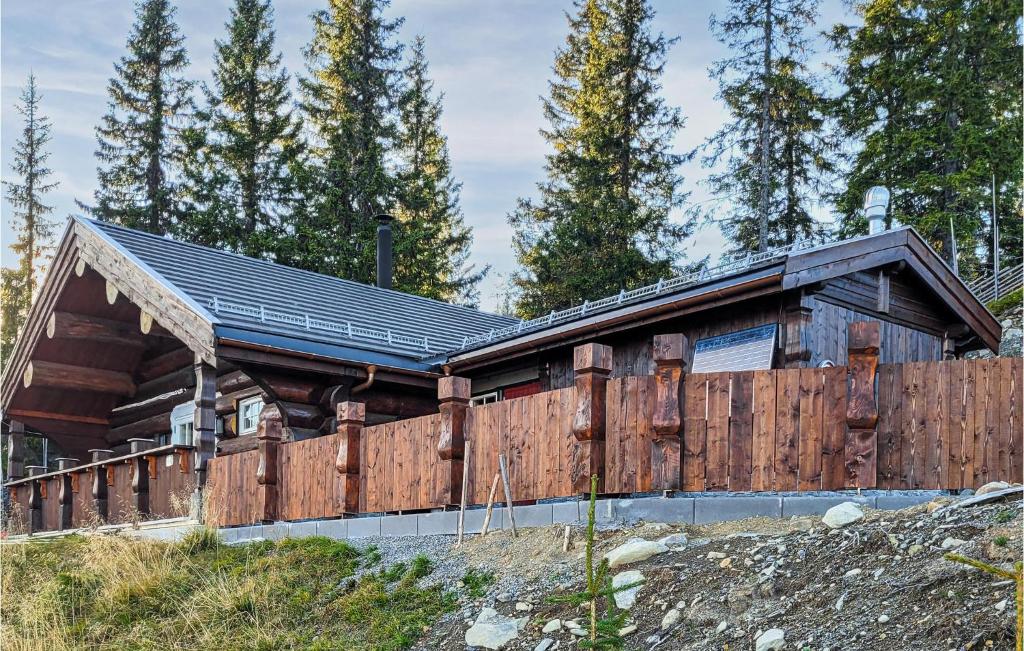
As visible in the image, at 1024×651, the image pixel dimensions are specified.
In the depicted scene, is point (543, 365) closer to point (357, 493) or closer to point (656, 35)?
point (357, 493)

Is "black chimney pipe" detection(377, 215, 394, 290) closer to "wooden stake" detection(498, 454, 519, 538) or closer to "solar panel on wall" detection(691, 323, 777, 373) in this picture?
"solar panel on wall" detection(691, 323, 777, 373)

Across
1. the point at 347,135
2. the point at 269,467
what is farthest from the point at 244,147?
the point at 269,467

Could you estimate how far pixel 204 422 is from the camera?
618 inches

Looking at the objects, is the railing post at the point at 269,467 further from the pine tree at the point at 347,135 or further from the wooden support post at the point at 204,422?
the pine tree at the point at 347,135

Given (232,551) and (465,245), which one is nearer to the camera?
(232,551)

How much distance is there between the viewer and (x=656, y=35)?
3856 cm

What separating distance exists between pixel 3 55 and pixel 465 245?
35230 mm

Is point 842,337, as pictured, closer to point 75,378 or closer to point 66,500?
point 66,500

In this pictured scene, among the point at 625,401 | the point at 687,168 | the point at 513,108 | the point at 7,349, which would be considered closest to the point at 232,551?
the point at 625,401

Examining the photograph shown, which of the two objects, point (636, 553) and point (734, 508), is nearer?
point (636, 553)

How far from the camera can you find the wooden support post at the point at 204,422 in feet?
51.1

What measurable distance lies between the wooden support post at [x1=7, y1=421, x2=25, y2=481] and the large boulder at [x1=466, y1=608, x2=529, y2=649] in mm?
15927

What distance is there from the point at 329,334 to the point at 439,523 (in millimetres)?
6486

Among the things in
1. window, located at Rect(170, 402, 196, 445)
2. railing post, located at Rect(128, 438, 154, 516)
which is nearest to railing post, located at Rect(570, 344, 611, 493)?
railing post, located at Rect(128, 438, 154, 516)
